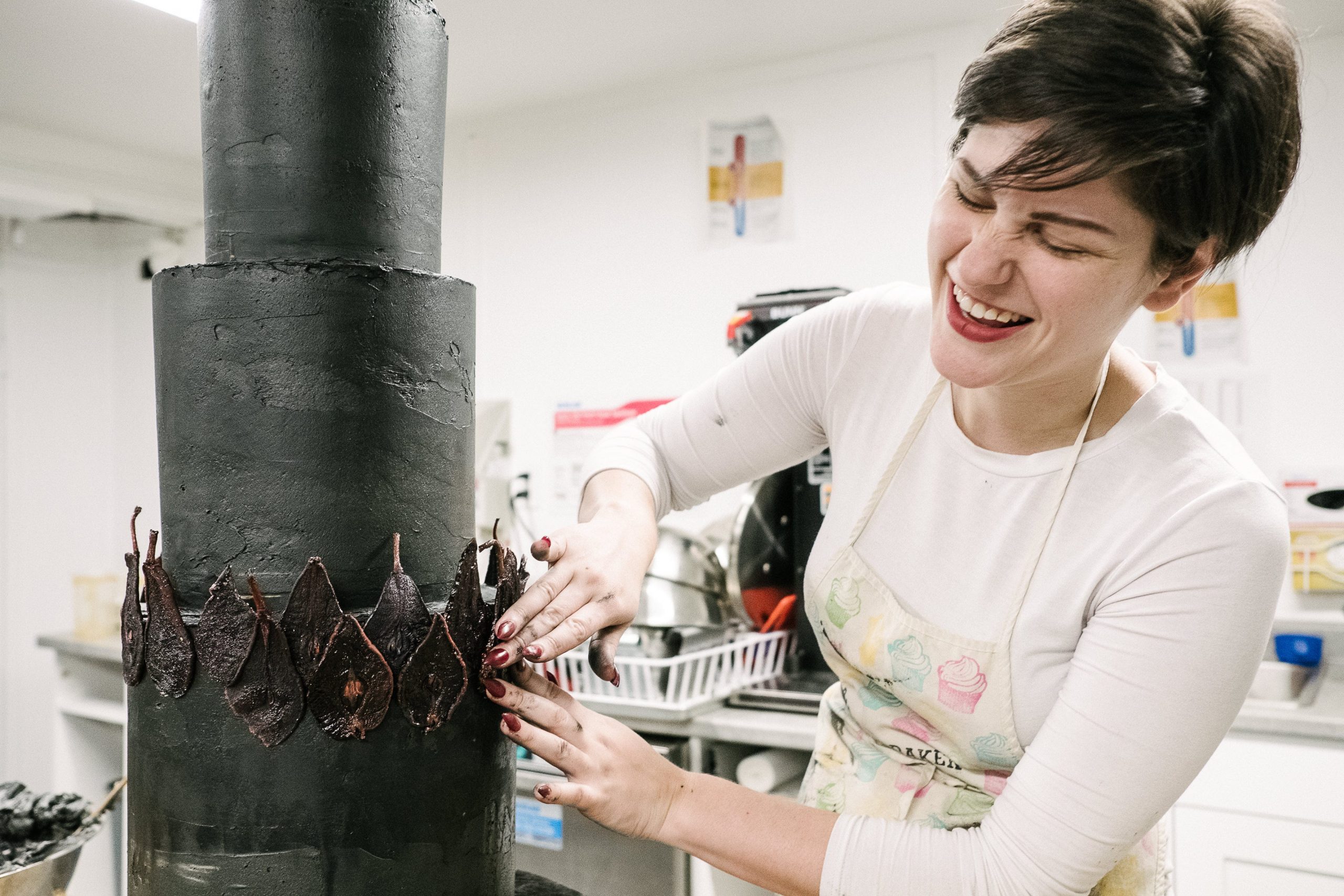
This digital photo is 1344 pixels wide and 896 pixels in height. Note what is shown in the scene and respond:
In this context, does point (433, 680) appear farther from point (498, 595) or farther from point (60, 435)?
point (60, 435)

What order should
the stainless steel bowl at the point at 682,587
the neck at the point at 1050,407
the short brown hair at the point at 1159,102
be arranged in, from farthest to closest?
the stainless steel bowl at the point at 682,587
the neck at the point at 1050,407
the short brown hair at the point at 1159,102

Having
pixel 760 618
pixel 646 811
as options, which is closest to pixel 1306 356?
pixel 760 618

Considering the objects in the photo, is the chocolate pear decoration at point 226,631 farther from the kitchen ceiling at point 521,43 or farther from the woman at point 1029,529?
the kitchen ceiling at point 521,43

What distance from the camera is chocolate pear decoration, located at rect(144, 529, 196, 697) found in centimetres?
94

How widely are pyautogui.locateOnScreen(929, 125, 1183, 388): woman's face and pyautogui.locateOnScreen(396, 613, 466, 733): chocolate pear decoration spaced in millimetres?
553

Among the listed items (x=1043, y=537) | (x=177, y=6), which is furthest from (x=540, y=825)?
(x=177, y=6)

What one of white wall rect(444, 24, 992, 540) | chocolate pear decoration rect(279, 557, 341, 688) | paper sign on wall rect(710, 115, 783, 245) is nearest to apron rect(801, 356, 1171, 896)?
chocolate pear decoration rect(279, 557, 341, 688)

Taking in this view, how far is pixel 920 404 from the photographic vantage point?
1141 mm

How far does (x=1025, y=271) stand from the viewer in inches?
35.0

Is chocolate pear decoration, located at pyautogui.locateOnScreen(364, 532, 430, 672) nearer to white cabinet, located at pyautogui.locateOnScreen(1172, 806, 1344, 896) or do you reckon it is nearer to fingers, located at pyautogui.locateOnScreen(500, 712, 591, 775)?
fingers, located at pyautogui.locateOnScreen(500, 712, 591, 775)

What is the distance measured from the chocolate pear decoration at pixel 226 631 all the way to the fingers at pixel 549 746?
0.25m

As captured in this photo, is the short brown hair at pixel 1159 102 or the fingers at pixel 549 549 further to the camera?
the fingers at pixel 549 549

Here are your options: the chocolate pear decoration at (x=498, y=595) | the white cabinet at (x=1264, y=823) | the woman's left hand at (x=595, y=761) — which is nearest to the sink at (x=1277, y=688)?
the white cabinet at (x=1264, y=823)

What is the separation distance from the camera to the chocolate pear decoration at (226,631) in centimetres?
92
